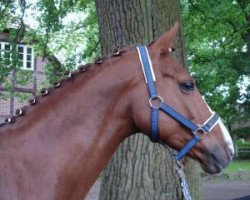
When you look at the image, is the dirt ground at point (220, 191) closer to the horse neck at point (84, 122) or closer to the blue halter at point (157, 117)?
the blue halter at point (157, 117)

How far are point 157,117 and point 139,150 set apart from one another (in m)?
2.62

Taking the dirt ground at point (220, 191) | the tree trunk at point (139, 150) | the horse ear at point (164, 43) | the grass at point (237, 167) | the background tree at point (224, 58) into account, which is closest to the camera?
the horse ear at point (164, 43)

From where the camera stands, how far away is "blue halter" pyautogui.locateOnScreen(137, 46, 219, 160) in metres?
3.26

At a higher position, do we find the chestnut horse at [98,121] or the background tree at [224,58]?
the background tree at [224,58]

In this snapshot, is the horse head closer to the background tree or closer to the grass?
the background tree

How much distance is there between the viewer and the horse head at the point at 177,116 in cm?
327

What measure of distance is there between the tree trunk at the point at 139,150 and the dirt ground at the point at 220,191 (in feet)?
25.5

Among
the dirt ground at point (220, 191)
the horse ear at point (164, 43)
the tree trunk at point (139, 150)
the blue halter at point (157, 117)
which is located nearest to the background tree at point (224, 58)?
the dirt ground at point (220, 191)

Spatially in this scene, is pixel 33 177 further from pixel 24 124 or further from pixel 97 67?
pixel 97 67

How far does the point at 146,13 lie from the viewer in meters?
6.14

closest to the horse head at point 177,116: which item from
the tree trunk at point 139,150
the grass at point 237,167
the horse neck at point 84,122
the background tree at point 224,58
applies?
the horse neck at point 84,122

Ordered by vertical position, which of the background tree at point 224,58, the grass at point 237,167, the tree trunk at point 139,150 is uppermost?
the background tree at point 224,58

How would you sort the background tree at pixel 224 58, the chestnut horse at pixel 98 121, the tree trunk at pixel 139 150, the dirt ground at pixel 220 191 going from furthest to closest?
the background tree at pixel 224 58
the dirt ground at pixel 220 191
the tree trunk at pixel 139 150
the chestnut horse at pixel 98 121

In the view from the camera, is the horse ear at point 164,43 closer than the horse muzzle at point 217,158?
No
